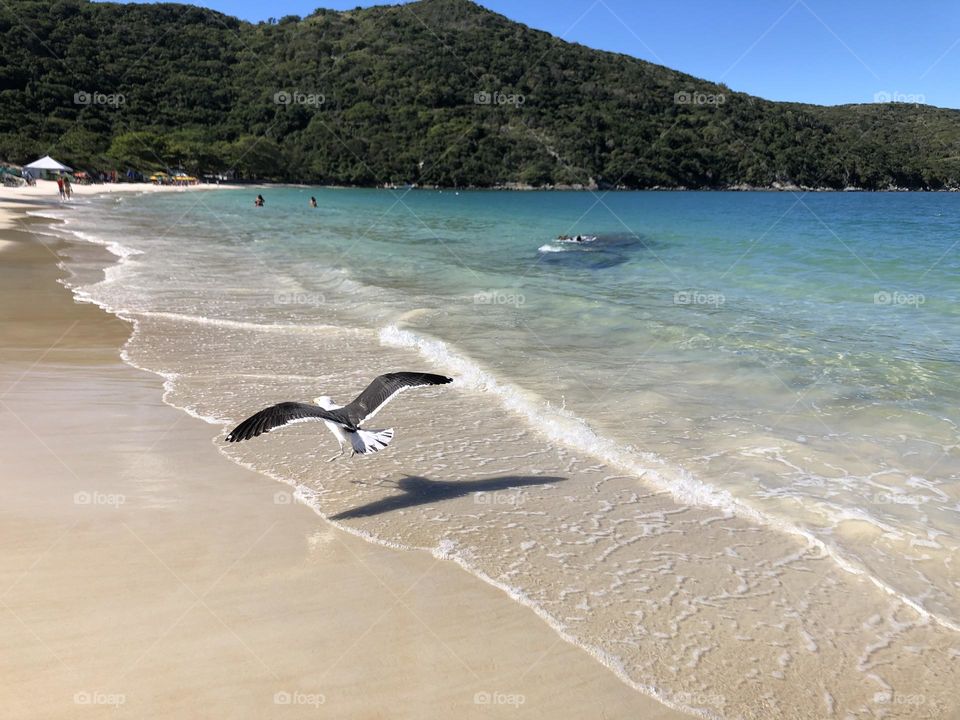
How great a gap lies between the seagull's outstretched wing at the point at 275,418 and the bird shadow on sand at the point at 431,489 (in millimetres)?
741

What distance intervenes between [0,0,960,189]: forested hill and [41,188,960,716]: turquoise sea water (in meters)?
68.8

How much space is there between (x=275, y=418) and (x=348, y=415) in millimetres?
718

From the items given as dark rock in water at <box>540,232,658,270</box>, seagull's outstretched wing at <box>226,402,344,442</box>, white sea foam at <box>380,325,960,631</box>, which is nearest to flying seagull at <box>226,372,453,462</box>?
seagull's outstretched wing at <box>226,402,344,442</box>

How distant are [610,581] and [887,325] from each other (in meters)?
11.3

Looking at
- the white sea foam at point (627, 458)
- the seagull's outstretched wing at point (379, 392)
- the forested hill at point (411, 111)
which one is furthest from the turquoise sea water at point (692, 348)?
the forested hill at point (411, 111)

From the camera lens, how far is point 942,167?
9100 centimetres

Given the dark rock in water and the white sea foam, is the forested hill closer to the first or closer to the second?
the dark rock in water

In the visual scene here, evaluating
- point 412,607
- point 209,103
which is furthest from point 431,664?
point 209,103

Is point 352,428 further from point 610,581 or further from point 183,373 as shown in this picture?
point 183,373

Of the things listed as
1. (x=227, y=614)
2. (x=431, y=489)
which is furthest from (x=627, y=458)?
(x=227, y=614)

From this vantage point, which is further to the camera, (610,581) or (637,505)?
(637,505)

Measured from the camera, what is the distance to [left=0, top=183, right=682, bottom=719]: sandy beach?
332 centimetres

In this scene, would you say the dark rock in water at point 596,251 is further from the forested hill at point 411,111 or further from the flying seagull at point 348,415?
the forested hill at point 411,111

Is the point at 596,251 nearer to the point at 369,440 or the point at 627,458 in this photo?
the point at 627,458
